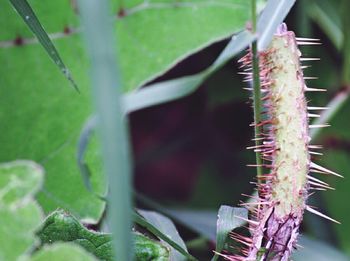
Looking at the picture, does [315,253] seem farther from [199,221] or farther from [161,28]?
[161,28]

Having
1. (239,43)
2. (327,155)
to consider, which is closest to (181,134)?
(327,155)

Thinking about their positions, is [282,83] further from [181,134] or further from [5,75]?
[181,134]

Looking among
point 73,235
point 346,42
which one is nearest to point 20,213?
point 73,235

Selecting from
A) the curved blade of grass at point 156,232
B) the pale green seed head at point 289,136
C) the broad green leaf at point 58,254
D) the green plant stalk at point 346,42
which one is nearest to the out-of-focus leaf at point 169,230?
the curved blade of grass at point 156,232

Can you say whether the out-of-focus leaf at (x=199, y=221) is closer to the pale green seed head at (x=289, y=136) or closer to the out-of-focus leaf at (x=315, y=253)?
the out-of-focus leaf at (x=315, y=253)

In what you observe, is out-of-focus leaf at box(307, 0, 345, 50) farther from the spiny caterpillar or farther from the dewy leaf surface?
the spiny caterpillar

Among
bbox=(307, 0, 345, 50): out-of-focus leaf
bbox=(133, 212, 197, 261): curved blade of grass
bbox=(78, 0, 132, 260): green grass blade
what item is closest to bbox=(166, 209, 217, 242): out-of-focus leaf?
bbox=(133, 212, 197, 261): curved blade of grass
